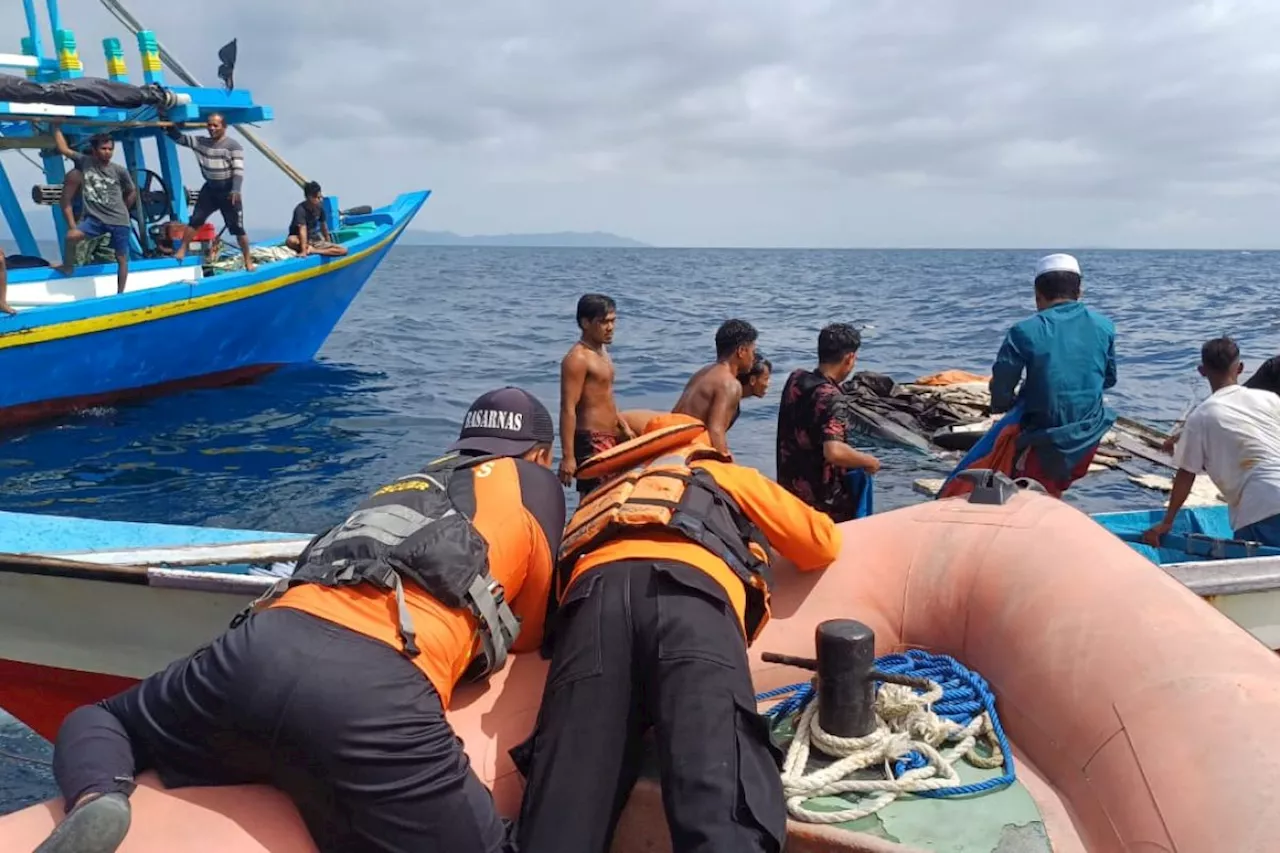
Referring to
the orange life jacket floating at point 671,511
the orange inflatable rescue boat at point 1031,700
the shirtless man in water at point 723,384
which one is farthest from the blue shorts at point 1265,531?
the orange life jacket floating at point 671,511

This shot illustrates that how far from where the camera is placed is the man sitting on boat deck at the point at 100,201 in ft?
35.7

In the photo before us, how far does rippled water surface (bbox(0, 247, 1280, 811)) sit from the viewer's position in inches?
346

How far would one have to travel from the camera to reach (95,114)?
11.4 m

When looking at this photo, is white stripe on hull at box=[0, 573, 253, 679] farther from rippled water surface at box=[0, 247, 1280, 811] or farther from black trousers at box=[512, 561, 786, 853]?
black trousers at box=[512, 561, 786, 853]

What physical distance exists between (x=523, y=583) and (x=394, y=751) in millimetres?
688

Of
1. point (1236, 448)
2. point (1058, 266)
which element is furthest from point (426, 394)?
point (1236, 448)

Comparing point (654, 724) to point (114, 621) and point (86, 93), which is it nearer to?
point (114, 621)

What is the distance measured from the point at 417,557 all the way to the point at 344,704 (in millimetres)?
386

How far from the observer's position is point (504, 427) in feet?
9.18

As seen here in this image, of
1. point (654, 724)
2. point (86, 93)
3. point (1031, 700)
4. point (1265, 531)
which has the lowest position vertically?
point (1265, 531)

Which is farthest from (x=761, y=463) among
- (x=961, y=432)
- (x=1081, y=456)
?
(x=1081, y=456)

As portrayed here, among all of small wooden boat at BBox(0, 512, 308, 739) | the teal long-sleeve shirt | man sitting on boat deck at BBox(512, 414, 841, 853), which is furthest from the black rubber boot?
the teal long-sleeve shirt

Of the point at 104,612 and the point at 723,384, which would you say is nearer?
the point at 104,612

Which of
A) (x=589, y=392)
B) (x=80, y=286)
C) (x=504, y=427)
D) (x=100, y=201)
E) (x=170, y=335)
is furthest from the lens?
(x=170, y=335)
